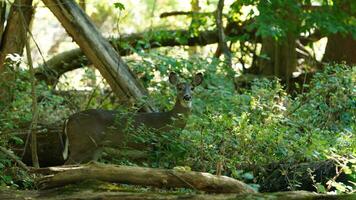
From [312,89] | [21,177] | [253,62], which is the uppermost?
[253,62]

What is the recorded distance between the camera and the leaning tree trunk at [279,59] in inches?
518

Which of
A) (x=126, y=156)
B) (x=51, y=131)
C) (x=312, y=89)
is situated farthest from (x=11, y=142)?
(x=312, y=89)

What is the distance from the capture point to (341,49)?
12.6 metres

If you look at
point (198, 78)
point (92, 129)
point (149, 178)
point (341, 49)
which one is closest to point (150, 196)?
point (149, 178)

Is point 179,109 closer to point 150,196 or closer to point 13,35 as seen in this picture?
point 13,35

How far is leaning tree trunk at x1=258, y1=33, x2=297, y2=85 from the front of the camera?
13.2 metres

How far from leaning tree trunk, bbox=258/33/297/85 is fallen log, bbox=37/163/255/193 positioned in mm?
8125

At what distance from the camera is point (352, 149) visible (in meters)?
6.07

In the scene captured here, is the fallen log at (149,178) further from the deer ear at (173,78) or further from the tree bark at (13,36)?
the tree bark at (13,36)

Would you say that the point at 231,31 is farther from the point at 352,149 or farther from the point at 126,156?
the point at 352,149

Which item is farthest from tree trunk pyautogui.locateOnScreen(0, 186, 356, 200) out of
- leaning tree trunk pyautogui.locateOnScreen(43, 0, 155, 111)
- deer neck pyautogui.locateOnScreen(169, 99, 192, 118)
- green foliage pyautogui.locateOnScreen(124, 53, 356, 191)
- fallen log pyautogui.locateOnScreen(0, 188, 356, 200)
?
leaning tree trunk pyautogui.locateOnScreen(43, 0, 155, 111)

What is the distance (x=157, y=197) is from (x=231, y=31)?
387 inches

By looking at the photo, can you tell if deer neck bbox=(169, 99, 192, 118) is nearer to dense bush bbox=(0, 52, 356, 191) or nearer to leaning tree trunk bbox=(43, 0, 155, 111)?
dense bush bbox=(0, 52, 356, 191)

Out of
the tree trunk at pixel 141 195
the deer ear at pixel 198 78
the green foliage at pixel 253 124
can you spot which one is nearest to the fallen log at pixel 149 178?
the tree trunk at pixel 141 195
